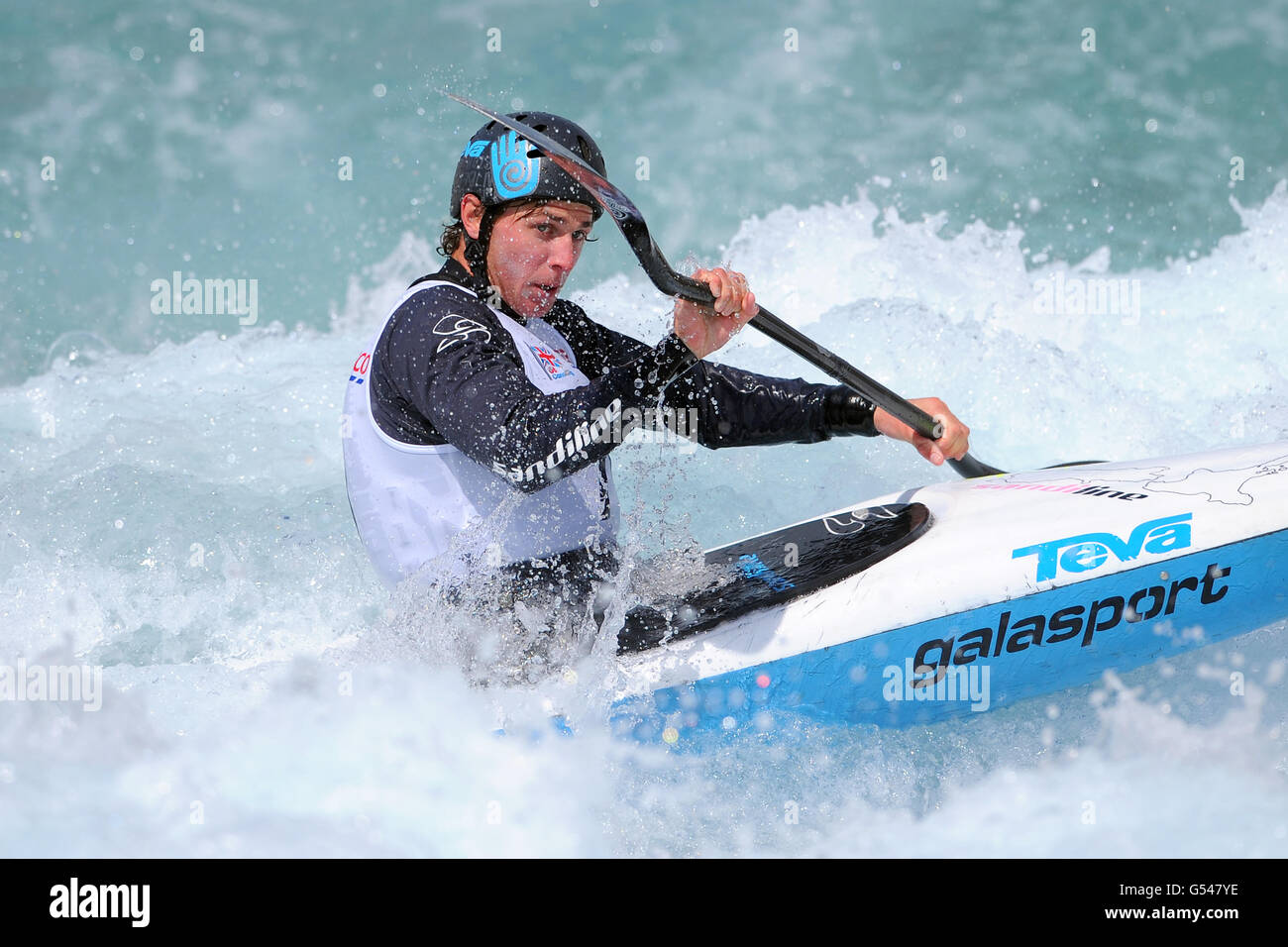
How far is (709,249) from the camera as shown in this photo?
812cm

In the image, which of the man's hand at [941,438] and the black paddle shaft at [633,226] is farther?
the man's hand at [941,438]

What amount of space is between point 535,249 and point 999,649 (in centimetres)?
124

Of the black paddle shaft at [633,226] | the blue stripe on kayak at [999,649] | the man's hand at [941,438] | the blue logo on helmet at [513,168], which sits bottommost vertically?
the blue stripe on kayak at [999,649]

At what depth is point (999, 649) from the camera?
2410 mm

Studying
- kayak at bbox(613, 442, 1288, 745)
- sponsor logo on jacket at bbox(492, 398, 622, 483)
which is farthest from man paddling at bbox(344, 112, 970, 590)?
kayak at bbox(613, 442, 1288, 745)

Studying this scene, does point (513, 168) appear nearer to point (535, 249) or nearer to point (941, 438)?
point (535, 249)

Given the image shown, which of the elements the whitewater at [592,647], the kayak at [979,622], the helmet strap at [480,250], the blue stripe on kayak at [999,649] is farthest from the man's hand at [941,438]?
the helmet strap at [480,250]

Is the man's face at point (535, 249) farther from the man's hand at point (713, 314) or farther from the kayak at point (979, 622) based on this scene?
the kayak at point (979, 622)

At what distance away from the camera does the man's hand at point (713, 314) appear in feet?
6.81

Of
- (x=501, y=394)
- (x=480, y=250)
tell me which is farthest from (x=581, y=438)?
(x=480, y=250)

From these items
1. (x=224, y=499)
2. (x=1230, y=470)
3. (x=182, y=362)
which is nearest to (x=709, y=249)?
(x=182, y=362)

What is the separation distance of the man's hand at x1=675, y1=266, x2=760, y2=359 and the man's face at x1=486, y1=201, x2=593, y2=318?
1.15 feet

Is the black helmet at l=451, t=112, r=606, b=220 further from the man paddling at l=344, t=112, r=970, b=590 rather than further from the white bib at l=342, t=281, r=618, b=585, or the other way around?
the white bib at l=342, t=281, r=618, b=585
